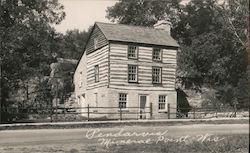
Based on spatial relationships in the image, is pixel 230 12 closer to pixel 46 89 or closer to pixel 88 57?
pixel 88 57

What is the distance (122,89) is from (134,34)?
510cm

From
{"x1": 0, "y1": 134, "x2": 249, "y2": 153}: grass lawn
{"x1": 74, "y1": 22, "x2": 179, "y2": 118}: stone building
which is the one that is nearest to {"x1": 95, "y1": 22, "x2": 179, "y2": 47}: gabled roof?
{"x1": 74, "y1": 22, "x2": 179, "y2": 118}: stone building

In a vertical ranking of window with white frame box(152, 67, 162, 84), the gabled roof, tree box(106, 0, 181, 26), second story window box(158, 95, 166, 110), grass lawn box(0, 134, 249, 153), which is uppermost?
tree box(106, 0, 181, 26)

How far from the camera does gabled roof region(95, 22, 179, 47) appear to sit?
35.3 meters

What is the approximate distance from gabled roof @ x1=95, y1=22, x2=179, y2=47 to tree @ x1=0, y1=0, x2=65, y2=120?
5.69 metres

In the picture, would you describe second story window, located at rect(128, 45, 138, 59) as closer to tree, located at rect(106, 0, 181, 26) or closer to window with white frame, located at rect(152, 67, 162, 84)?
window with white frame, located at rect(152, 67, 162, 84)

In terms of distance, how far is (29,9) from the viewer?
128ft

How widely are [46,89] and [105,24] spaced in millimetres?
10017

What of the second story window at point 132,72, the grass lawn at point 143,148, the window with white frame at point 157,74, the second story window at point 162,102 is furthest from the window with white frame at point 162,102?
the grass lawn at point 143,148

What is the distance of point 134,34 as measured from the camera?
36625 millimetres

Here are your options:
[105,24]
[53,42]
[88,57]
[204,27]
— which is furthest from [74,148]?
[204,27]

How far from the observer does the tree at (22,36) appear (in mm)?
28547

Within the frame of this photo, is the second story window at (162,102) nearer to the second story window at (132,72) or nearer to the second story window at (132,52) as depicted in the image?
the second story window at (132,72)

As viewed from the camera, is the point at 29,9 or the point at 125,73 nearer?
the point at 125,73
